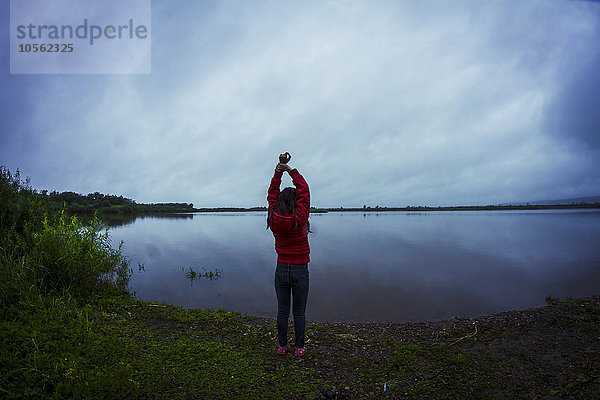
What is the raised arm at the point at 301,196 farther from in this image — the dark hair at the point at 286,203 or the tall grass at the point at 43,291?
the tall grass at the point at 43,291

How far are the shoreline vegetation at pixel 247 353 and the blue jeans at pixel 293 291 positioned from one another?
20.5 inches

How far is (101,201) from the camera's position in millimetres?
95312

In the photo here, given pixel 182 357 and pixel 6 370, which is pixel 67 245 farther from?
pixel 182 357

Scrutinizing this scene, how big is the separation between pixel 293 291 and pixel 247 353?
1.51 meters

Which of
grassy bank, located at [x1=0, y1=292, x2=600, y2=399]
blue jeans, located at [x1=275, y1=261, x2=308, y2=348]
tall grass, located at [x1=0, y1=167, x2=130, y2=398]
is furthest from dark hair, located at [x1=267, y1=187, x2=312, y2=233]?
tall grass, located at [x1=0, y1=167, x2=130, y2=398]

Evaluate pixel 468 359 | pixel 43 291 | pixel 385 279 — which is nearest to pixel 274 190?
pixel 468 359

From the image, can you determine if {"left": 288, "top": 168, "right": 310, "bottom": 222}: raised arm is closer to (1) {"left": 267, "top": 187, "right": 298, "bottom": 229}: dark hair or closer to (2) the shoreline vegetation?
(1) {"left": 267, "top": 187, "right": 298, "bottom": 229}: dark hair

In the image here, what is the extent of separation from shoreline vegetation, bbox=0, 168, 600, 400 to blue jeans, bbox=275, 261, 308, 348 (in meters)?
0.52

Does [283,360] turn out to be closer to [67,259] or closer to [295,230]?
[295,230]

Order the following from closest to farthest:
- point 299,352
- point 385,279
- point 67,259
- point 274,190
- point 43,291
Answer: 1. point 299,352
2. point 274,190
3. point 43,291
4. point 67,259
5. point 385,279

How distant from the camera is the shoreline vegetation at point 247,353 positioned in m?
3.75

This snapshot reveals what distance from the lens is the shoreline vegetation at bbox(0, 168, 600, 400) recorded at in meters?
3.75

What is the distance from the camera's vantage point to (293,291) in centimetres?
474

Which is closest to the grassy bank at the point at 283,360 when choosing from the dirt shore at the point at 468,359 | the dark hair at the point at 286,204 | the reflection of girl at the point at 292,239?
the dirt shore at the point at 468,359
